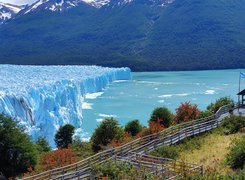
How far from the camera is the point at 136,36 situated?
4732 inches

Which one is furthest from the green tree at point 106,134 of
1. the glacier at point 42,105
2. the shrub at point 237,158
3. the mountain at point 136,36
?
the mountain at point 136,36

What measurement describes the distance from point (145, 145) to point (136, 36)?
106 m

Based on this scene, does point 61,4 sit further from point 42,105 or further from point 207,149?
point 207,149

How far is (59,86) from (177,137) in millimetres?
21203

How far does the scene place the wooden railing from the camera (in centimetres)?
1200

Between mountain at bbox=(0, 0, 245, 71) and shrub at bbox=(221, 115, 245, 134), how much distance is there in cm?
7828

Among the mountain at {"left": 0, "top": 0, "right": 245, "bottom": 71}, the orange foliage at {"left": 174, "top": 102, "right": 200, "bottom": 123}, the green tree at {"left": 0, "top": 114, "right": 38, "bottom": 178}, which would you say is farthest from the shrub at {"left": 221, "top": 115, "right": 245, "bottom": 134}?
the mountain at {"left": 0, "top": 0, "right": 245, "bottom": 71}

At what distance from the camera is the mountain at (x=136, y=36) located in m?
101

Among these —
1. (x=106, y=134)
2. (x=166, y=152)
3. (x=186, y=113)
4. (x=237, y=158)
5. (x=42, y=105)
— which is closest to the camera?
(x=237, y=158)

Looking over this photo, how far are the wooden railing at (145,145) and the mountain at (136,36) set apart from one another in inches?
3083

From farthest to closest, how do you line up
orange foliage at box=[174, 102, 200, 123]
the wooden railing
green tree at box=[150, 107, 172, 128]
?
green tree at box=[150, 107, 172, 128], orange foliage at box=[174, 102, 200, 123], the wooden railing

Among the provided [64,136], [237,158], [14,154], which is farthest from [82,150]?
[237,158]

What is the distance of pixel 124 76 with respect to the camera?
224 ft

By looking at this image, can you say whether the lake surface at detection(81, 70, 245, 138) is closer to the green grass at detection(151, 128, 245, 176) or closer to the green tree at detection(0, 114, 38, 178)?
the green tree at detection(0, 114, 38, 178)
